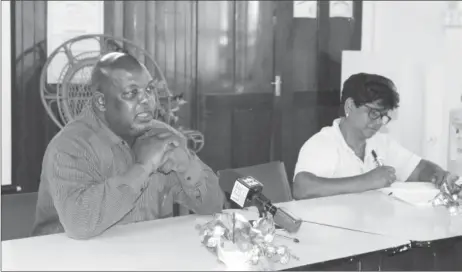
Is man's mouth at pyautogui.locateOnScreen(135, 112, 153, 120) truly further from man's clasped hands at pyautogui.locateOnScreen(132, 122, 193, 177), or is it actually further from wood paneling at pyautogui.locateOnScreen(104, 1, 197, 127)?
wood paneling at pyautogui.locateOnScreen(104, 1, 197, 127)

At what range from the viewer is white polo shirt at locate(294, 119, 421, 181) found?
2945 millimetres

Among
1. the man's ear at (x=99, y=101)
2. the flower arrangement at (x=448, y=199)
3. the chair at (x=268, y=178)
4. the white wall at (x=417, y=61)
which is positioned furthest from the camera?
the white wall at (x=417, y=61)

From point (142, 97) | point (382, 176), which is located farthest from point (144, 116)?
point (382, 176)

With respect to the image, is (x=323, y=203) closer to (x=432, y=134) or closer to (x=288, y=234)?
(x=288, y=234)

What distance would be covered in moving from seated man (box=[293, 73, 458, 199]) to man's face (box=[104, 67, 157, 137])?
929mm

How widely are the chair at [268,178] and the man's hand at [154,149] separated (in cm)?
70

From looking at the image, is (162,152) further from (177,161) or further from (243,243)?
(243,243)

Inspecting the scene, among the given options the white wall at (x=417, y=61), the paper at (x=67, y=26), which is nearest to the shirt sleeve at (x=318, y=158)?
the white wall at (x=417, y=61)

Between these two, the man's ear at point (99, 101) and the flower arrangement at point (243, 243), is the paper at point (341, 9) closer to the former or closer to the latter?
the man's ear at point (99, 101)

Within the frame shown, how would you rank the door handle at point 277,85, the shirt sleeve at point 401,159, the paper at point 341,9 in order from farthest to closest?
the paper at point 341,9
the door handle at point 277,85
the shirt sleeve at point 401,159

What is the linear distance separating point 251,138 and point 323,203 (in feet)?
8.66

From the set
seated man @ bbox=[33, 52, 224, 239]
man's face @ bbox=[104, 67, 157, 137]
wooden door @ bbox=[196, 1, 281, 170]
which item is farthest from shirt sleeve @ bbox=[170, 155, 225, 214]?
wooden door @ bbox=[196, 1, 281, 170]

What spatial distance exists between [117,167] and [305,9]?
134 inches

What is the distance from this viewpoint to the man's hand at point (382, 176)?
2.83 metres
